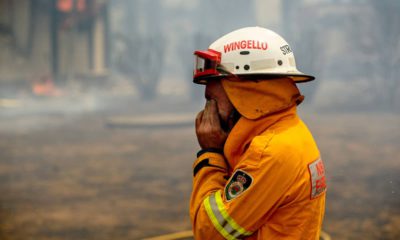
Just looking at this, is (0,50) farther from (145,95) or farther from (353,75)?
(353,75)

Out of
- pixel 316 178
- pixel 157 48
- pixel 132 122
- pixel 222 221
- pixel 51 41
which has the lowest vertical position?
pixel 132 122

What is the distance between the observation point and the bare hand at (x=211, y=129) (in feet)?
4.97

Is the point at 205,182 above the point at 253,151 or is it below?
below

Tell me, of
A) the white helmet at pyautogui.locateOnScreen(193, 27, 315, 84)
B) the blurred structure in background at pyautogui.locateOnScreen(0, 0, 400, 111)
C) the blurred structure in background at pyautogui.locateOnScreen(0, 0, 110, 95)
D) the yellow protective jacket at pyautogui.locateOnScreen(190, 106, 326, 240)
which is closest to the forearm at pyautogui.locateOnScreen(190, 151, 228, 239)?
the yellow protective jacket at pyautogui.locateOnScreen(190, 106, 326, 240)

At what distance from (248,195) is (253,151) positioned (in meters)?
0.13

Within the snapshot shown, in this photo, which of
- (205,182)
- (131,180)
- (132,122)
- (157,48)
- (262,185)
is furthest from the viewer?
(157,48)

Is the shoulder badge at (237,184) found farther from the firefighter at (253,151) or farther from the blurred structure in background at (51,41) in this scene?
the blurred structure in background at (51,41)

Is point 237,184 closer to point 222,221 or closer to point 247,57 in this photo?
point 222,221

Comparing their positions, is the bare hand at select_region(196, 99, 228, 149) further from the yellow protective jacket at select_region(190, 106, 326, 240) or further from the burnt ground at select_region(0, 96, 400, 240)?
the burnt ground at select_region(0, 96, 400, 240)

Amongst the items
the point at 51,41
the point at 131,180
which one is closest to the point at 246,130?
the point at 131,180

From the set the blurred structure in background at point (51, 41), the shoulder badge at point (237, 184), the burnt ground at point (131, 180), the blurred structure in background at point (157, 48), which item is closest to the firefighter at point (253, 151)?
the shoulder badge at point (237, 184)

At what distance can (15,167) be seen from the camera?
7.90m

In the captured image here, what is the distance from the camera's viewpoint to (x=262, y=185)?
1.39 meters

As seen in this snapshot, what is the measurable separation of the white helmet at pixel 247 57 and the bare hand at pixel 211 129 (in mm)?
109
